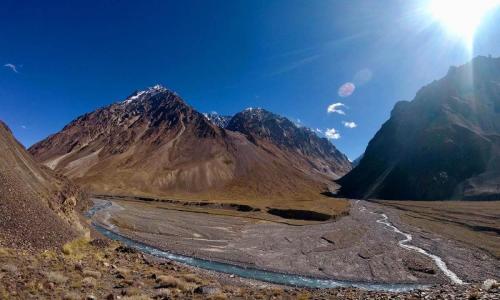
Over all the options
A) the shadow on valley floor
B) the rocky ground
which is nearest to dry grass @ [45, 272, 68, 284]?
the rocky ground

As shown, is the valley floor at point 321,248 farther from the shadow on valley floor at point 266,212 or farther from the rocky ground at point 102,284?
the rocky ground at point 102,284

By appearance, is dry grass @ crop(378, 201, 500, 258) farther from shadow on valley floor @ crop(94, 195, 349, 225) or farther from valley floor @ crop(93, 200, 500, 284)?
shadow on valley floor @ crop(94, 195, 349, 225)

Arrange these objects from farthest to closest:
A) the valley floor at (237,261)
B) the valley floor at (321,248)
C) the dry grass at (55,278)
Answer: the valley floor at (321,248), the valley floor at (237,261), the dry grass at (55,278)

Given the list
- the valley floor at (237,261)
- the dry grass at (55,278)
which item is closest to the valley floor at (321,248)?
the valley floor at (237,261)

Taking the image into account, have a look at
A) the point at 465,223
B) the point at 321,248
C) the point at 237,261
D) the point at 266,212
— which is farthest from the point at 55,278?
the point at 266,212

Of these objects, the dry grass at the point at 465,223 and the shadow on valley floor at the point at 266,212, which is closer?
the dry grass at the point at 465,223

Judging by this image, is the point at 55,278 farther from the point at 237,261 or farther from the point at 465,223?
the point at 465,223

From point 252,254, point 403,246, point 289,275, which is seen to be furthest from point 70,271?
point 403,246
